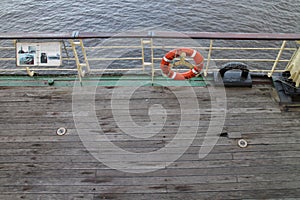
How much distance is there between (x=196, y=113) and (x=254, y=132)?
87 cm

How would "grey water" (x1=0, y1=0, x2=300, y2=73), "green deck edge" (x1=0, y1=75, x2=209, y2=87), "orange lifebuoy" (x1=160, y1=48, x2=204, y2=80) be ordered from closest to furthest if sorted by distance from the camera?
1. "orange lifebuoy" (x1=160, y1=48, x2=204, y2=80)
2. "green deck edge" (x1=0, y1=75, x2=209, y2=87)
3. "grey water" (x1=0, y1=0, x2=300, y2=73)

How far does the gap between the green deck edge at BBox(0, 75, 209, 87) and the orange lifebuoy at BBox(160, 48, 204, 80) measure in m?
0.14

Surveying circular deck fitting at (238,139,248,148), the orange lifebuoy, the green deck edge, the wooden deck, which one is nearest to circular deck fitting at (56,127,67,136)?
the wooden deck

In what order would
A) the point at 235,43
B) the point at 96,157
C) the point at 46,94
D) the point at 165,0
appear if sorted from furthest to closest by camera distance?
the point at 165,0 < the point at 235,43 < the point at 46,94 < the point at 96,157

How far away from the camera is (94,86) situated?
4641 mm

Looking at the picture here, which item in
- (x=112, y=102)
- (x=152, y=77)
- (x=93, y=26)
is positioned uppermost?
(x=152, y=77)

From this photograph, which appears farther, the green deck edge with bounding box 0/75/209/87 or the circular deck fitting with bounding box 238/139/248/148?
the green deck edge with bounding box 0/75/209/87

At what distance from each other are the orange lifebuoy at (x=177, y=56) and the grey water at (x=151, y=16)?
892 cm

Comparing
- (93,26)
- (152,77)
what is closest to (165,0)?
(93,26)

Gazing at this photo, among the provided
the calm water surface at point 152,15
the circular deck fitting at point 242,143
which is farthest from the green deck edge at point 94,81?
the calm water surface at point 152,15

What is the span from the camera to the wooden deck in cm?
329

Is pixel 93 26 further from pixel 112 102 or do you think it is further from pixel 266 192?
pixel 266 192

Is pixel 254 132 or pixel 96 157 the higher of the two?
pixel 254 132

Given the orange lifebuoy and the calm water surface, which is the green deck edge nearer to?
the orange lifebuoy
